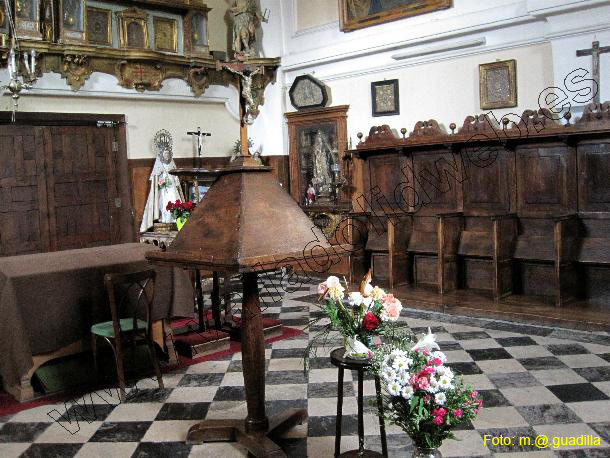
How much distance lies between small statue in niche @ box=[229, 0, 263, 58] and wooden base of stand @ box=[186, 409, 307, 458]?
6.58 m

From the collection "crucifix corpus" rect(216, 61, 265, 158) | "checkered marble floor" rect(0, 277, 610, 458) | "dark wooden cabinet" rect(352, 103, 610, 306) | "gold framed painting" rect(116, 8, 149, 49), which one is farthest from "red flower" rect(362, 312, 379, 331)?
Answer: "gold framed painting" rect(116, 8, 149, 49)

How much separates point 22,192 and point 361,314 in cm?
591

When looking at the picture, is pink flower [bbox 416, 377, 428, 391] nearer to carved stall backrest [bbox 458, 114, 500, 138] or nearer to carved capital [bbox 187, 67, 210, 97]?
carved stall backrest [bbox 458, 114, 500, 138]

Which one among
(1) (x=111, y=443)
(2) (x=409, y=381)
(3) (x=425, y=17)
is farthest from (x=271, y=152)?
(2) (x=409, y=381)

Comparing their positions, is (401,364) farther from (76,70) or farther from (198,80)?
(198,80)

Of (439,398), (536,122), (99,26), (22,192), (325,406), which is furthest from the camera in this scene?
(99,26)

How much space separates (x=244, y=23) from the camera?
368 inches

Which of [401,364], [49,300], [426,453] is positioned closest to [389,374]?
[401,364]

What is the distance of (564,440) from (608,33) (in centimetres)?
434

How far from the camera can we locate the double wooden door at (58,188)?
7641 millimetres

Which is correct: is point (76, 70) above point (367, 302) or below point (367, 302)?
above

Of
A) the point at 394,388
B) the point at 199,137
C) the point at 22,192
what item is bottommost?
the point at 394,388

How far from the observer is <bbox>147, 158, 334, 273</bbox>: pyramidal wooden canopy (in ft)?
9.84

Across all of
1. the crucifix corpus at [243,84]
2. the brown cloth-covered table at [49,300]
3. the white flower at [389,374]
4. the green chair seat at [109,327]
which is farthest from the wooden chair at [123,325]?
the white flower at [389,374]
